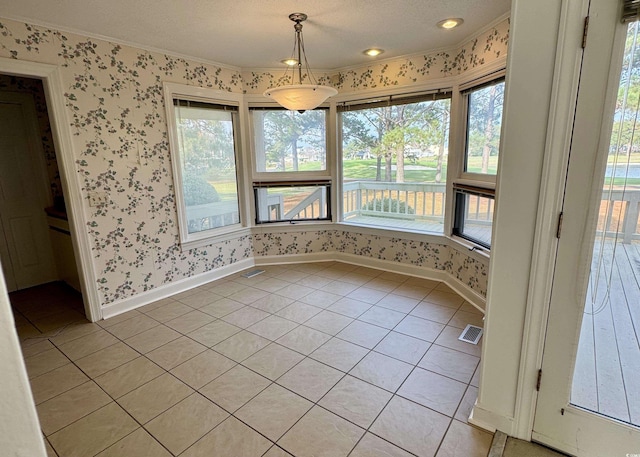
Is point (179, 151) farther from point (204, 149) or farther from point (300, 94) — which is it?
point (300, 94)

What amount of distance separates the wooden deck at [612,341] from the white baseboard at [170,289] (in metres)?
3.50

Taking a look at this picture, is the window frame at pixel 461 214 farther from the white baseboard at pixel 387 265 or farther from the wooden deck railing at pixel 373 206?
the white baseboard at pixel 387 265

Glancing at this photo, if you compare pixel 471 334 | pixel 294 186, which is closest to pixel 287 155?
pixel 294 186

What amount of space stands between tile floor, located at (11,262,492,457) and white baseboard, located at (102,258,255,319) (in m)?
0.11

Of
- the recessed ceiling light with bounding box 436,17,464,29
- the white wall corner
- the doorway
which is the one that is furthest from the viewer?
the doorway

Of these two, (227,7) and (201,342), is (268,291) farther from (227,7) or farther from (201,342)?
(227,7)

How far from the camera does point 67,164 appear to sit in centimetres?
279

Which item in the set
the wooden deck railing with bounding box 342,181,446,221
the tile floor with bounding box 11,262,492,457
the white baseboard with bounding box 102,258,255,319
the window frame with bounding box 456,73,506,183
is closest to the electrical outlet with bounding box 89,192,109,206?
the white baseboard with bounding box 102,258,255,319

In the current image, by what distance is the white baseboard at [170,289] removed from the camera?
3.22 meters

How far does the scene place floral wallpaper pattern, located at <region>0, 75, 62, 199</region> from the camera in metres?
3.64

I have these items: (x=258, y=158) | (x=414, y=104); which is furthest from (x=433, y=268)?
(x=258, y=158)

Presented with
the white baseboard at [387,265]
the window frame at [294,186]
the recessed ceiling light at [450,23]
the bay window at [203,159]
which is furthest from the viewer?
the window frame at [294,186]

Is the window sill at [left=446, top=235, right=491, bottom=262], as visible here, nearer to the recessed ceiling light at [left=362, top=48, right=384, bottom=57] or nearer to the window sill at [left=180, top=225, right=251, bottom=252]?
the recessed ceiling light at [left=362, top=48, right=384, bottom=57]

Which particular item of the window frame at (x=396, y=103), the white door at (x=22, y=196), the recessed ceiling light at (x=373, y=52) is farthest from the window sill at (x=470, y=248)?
the white door at (x=22, y=196)
